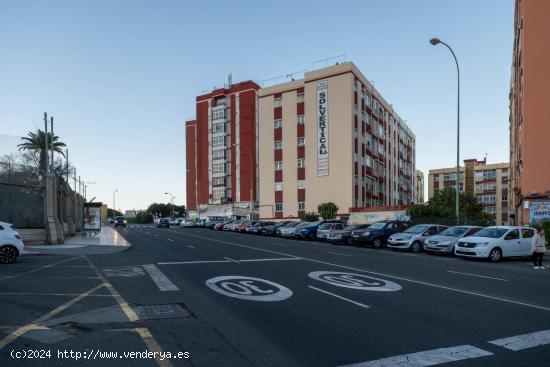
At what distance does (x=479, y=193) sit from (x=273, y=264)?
315 ft

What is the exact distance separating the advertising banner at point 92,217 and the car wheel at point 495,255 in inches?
1052

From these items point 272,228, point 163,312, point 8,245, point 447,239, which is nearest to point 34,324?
point 163,312

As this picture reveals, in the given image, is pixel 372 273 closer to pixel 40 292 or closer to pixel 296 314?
pixel 296 314

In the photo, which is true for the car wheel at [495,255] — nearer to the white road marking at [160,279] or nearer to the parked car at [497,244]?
the parked car at [497,244]

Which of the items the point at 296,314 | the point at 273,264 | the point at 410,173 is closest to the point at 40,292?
the point at 296,314

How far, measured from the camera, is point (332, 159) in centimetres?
5603

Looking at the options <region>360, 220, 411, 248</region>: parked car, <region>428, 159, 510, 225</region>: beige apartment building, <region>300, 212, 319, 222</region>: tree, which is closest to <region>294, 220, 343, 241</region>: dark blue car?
<region>360, 220, 411, 248</region>: parked car

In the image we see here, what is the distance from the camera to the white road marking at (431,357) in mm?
4891

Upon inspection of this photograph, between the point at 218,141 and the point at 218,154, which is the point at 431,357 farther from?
the point at 218,141

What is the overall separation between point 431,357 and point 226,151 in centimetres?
7673

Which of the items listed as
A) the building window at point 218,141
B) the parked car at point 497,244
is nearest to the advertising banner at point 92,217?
the parked car at point 497,244

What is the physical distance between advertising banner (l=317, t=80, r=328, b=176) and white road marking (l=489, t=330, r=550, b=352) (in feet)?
166

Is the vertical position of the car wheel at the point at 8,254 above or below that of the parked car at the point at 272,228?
above

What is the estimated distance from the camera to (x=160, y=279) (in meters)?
11.2
